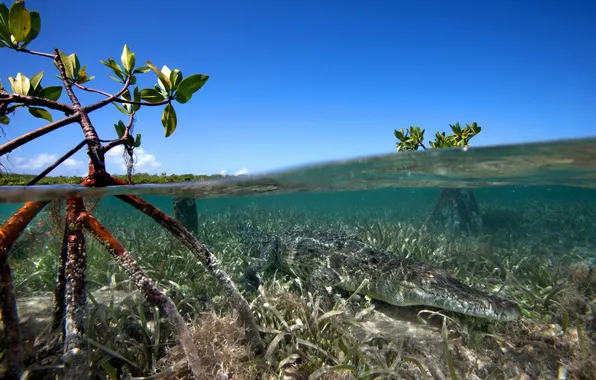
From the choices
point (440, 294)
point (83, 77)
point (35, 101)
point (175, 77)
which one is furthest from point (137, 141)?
point (440, 294)

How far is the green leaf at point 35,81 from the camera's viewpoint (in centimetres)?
313

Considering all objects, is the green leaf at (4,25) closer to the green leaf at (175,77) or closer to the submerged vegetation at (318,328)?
the green leaf at (175,77)

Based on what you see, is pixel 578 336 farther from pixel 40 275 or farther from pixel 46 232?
pixel 40 275

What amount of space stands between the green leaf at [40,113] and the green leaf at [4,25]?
1.20 meters

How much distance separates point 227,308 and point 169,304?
5.14 ft

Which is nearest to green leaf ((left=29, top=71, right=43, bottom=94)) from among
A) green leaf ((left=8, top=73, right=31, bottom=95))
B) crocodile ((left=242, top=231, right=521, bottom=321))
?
green leaf ((left=8, top=73, right=31, bottom=95))

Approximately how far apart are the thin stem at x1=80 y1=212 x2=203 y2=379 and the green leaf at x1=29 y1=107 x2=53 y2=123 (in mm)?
1865

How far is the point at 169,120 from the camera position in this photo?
134 inches

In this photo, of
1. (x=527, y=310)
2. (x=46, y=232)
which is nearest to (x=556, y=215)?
(x=527, y=310)

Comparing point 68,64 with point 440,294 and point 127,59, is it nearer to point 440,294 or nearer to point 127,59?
point 127,59

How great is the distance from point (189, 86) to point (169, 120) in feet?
2.03

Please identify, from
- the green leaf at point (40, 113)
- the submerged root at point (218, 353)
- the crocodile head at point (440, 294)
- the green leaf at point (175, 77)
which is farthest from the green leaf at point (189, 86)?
the crocodile head at point (440, 294)

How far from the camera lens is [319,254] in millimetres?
5758

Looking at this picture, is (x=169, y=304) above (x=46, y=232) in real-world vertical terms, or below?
below
